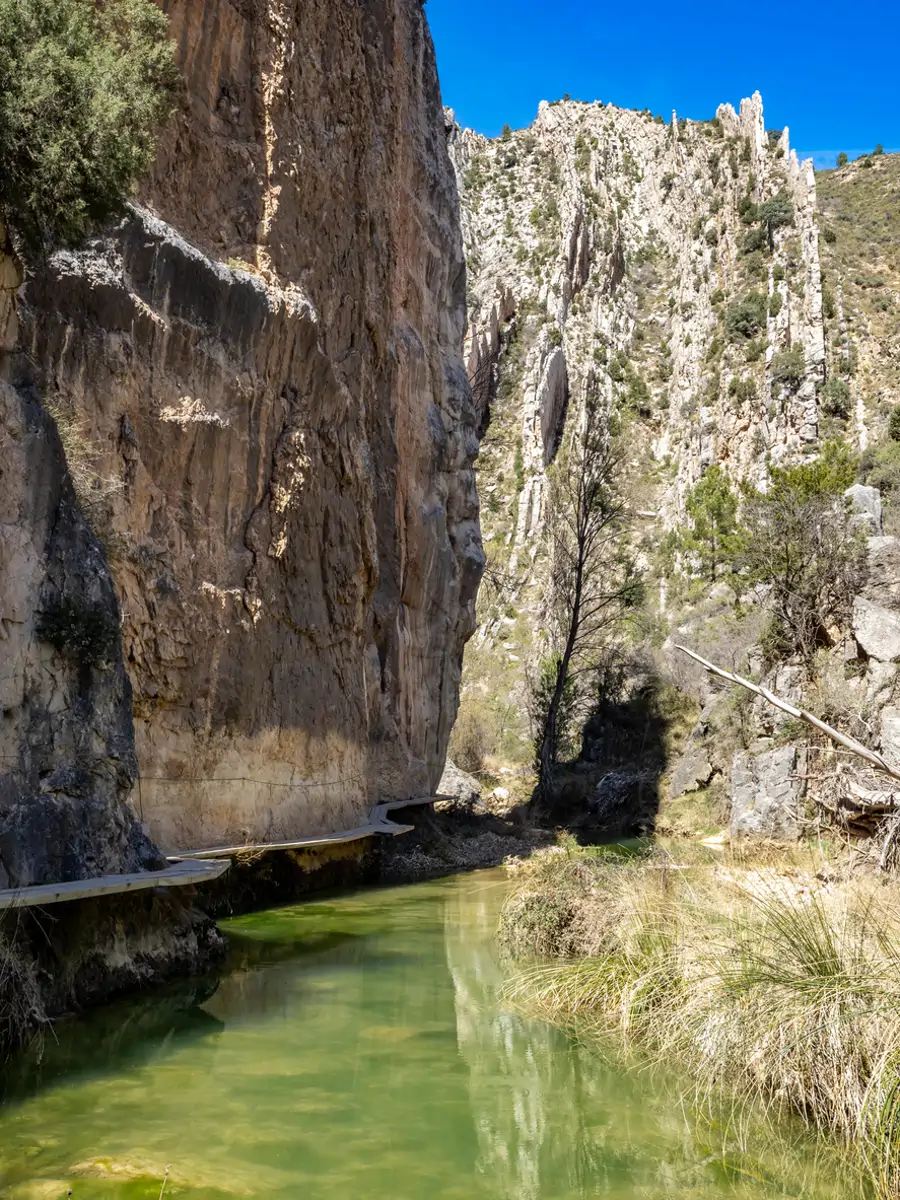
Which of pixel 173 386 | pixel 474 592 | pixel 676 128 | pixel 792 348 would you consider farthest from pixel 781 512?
pixel 676 128

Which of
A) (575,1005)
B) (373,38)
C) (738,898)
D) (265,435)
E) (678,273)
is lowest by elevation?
(575,1005)

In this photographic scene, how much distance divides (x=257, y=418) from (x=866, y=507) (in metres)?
17.5

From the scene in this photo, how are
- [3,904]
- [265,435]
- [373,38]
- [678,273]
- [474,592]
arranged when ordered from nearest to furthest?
1. [3,904]
2. [265,435]
3. [373,38]
4. [474,592]
5. [678,273]

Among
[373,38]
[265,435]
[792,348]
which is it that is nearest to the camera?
[265,435]

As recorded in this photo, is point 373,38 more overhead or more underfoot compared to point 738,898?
more overhead

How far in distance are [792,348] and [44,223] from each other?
4810 centimetres

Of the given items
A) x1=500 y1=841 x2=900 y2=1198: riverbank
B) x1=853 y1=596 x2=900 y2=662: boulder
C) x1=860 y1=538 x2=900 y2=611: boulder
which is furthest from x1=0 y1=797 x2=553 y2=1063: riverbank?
x1=860 y1=538 x2=900 y2=611: boulder

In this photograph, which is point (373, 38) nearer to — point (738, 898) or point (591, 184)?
point (738, 898)

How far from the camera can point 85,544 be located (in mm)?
10961

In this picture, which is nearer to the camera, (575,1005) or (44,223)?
(575,1005)

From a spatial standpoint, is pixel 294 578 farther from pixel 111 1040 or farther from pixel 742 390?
pixel 742 390

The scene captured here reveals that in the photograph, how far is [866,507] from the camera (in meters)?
27.2

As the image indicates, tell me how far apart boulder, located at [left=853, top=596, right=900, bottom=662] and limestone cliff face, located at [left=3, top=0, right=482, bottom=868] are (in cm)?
1037

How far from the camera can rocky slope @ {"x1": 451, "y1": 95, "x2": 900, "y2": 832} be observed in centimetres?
5100
